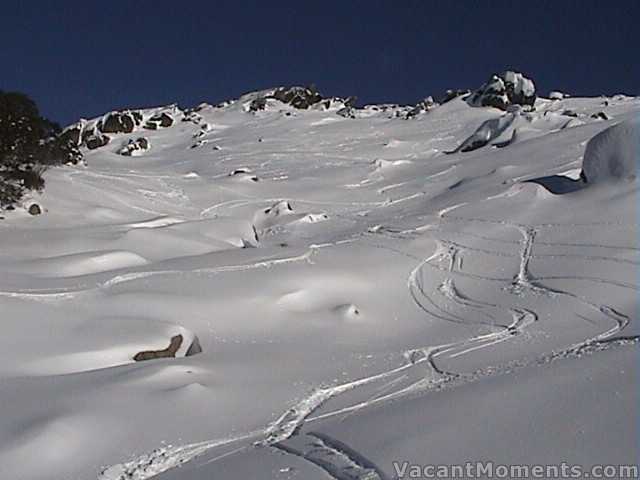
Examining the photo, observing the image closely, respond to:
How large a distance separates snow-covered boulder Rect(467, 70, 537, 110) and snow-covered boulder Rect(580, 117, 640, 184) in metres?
52.4

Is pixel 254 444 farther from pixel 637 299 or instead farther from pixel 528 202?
pixel 528 202

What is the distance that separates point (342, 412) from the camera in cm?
982

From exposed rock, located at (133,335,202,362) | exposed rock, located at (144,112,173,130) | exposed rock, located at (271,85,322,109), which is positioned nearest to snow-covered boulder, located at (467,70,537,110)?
exposed rock, located at (271,85,322,109)

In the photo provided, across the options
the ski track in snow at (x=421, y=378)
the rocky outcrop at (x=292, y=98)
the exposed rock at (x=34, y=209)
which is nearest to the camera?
the ski track in snow at (x=421, y=378)

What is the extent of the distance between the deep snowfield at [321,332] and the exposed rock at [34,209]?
0.50 m

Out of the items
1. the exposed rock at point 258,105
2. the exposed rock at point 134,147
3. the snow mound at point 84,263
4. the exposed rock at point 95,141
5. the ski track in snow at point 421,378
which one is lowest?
the ski track in snow at point 421,378

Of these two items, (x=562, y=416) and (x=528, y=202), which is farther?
(x=528, y=202)

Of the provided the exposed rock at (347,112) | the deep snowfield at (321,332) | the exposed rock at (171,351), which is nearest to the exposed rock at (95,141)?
the exposed rock at (347,112)

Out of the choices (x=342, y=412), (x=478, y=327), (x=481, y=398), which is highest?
(x=481, y=398)

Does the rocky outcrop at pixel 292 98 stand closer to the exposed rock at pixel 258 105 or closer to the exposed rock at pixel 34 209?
the exposed rock at pixel 258 105

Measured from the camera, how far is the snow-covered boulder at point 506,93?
3012 inches

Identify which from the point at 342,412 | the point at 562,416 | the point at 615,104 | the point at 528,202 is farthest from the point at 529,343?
the point at 615,104

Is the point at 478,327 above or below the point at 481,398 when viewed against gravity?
below

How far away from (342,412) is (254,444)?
152 centimetres
